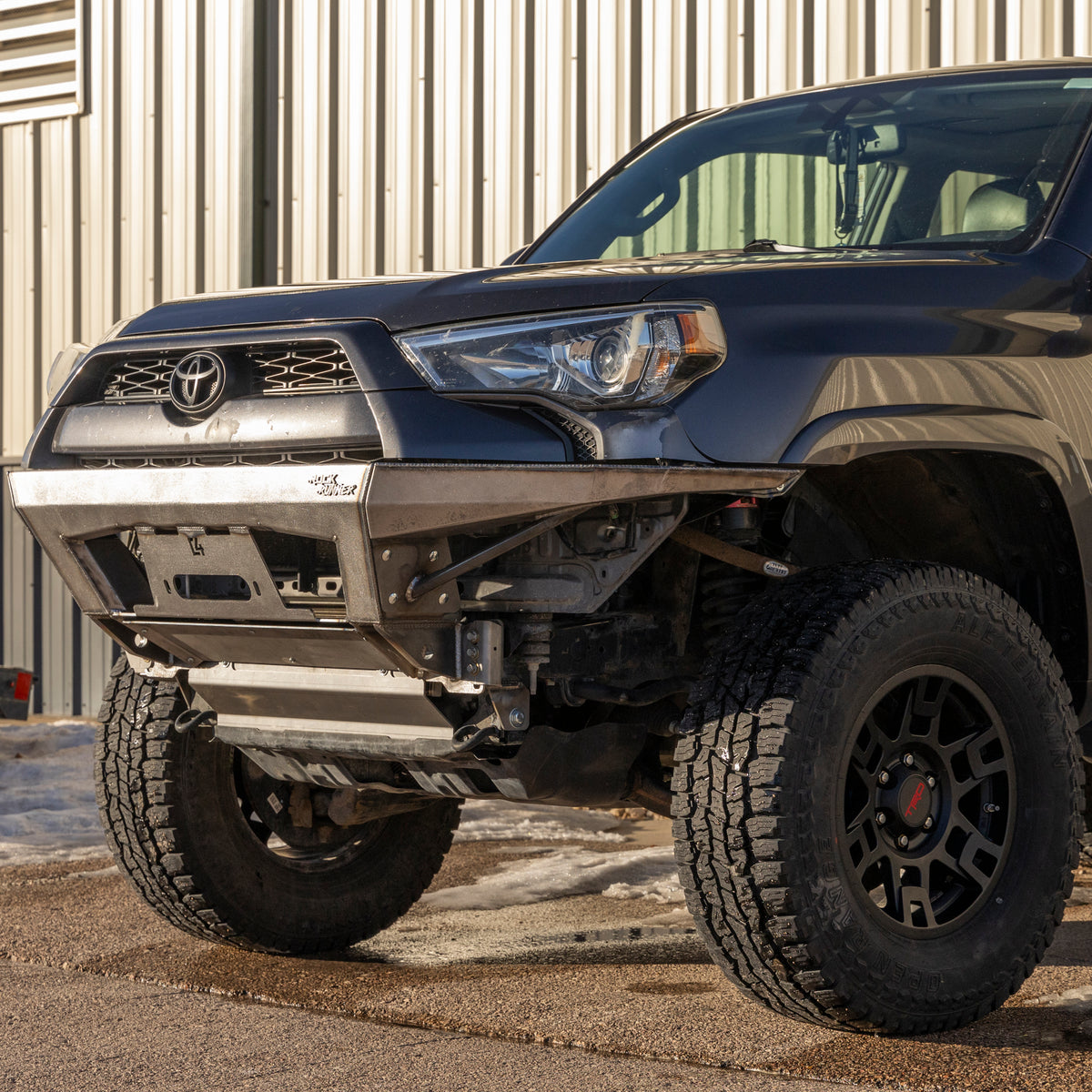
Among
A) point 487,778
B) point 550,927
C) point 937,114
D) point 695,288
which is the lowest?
point 550,927

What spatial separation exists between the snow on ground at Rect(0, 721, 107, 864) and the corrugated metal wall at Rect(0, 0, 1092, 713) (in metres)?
1.45

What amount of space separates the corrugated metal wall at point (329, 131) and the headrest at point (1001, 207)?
3.96 m

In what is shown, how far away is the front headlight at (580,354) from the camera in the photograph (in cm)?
289

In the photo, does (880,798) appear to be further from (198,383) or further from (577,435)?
(198,383)

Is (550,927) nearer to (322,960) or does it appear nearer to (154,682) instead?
(322,960)

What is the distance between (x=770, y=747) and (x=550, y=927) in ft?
5.17

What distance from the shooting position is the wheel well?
346 cm

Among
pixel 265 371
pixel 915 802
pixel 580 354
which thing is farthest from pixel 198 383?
pixel 915 802

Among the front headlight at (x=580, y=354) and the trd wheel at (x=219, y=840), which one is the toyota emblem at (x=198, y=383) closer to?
the front headlight at (x=580, y=354)

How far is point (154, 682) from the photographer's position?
12.7 ft

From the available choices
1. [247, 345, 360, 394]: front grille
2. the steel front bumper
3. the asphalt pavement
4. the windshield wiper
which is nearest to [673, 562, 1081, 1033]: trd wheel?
the asphalt pavement

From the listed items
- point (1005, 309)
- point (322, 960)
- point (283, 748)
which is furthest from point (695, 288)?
point (322, 960)

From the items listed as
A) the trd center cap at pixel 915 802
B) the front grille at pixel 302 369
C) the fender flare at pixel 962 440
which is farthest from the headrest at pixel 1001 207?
the front grille at pixel 302 369

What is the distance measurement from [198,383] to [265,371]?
0.44ft
